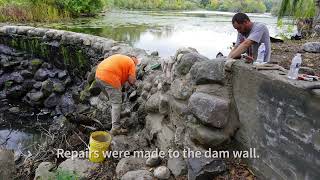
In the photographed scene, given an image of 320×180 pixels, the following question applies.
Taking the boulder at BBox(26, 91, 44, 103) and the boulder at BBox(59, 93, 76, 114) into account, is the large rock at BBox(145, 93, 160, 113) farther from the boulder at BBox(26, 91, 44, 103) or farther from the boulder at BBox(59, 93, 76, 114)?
the boulder at BBox(26, 91, 44, 103)

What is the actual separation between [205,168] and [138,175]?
838 mm

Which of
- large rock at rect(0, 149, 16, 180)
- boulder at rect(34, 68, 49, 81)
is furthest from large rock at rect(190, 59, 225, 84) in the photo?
boulder at rect(34, 68, 49, 81)

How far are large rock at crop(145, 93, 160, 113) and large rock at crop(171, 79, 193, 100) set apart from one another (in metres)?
0.51

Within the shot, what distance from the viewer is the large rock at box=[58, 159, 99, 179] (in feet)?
14.1

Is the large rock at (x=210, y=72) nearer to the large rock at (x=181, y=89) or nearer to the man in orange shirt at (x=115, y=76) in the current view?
the large rock at (x=181, y=89)

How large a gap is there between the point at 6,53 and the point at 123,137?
6.74 m

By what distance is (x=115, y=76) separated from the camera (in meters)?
4.86

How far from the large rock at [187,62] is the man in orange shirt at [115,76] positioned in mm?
948

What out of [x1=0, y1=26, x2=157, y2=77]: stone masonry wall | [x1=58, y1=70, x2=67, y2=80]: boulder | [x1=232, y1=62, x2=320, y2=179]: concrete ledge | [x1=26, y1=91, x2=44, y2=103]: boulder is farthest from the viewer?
[x1=58, y1=70, x2=67, y2=80]: boulder

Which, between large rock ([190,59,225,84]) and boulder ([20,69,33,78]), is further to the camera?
boulder ([20,69,33,78])

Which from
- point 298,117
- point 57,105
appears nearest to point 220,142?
point 298,117

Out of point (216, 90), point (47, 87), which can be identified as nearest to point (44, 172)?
point (216, 90)

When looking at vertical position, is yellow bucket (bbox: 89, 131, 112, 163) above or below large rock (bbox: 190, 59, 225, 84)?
below

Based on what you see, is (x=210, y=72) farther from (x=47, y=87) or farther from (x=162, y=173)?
(x=47, y=87)
